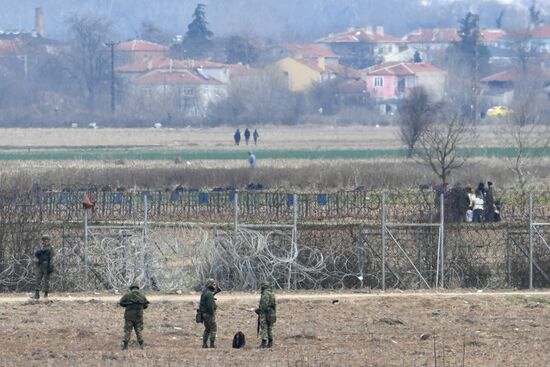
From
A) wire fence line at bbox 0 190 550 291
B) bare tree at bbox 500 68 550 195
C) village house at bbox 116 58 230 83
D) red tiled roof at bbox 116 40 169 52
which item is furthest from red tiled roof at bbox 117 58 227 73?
wire fence line at bbox 0 190 550 291

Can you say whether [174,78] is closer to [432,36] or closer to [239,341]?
[432,36]

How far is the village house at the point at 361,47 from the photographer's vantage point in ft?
520

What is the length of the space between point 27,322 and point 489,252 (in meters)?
9.13

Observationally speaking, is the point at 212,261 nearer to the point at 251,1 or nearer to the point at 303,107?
the point at 303,107

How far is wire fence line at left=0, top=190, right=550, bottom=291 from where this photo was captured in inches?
1141

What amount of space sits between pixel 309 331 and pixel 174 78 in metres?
95.3

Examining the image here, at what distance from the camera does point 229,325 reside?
25.2 meters

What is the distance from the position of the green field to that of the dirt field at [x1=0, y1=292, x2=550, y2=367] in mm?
33188

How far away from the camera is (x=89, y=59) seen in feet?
408

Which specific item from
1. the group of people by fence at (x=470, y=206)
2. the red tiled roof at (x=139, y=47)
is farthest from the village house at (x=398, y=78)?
the group of people by fence at (x=470, y=206)

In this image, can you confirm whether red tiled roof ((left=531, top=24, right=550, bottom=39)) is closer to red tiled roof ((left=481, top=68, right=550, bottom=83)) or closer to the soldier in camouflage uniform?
red tiled roof ((left=481, top=68, right=550, bottom=83))

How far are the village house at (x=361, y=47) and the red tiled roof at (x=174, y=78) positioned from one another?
122 feet

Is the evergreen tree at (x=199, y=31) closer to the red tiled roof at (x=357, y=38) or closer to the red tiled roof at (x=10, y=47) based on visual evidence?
the red tiled roof at (x=10, y=47)

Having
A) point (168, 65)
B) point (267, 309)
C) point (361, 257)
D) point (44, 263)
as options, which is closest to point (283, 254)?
point (361, 257)
